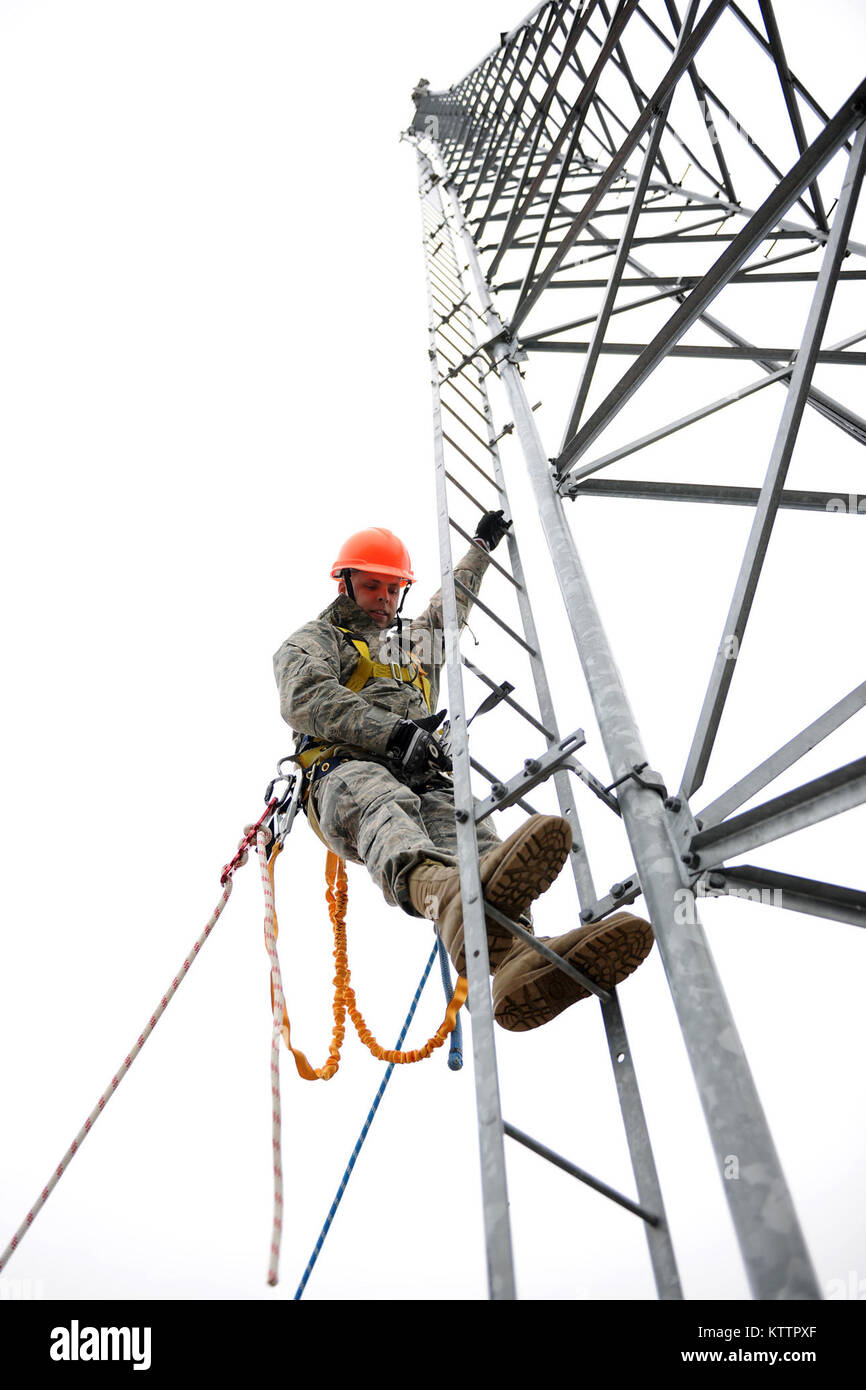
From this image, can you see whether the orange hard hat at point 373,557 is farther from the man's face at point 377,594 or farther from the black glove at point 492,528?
A: the black glove at point 492,528

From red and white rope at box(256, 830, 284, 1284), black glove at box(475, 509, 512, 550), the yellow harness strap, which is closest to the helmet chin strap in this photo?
black glove at box(475, 509, 512, 550)

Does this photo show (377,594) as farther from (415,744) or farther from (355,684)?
(415,744)

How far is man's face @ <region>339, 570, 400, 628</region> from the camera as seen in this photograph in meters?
5.74

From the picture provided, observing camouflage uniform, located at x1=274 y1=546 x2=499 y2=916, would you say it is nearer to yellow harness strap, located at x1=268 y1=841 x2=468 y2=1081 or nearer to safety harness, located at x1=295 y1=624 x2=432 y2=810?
safety harness, located at x1=295 y1=624 x2=432 y2=810

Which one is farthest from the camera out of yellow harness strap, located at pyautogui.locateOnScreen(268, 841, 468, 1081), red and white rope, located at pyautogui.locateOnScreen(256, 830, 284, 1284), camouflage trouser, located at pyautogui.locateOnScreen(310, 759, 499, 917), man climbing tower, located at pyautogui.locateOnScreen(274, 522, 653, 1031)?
camouflage trouser, located at pyautogui.locateOnScreen(310, 759, 499, 917)

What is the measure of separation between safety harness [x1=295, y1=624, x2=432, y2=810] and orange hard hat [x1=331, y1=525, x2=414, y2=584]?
512 mm

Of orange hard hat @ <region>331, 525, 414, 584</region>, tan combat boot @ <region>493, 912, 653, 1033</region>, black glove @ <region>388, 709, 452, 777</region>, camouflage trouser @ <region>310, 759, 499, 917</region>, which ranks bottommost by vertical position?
tan combat boot @ <region>493, 912, 653, 1033</region>

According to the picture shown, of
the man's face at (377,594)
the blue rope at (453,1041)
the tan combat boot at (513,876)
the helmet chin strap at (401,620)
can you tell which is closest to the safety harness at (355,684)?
the helmet chin strap at (401,620)

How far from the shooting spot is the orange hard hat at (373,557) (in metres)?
5.86

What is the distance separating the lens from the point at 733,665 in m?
2.96

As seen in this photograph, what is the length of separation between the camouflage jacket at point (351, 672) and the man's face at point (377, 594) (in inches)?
2.5

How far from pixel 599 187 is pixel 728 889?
160 inches

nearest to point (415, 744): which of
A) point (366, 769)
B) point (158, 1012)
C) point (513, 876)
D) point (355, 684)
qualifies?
point (366, 769)

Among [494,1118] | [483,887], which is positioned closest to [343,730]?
[483,887]
